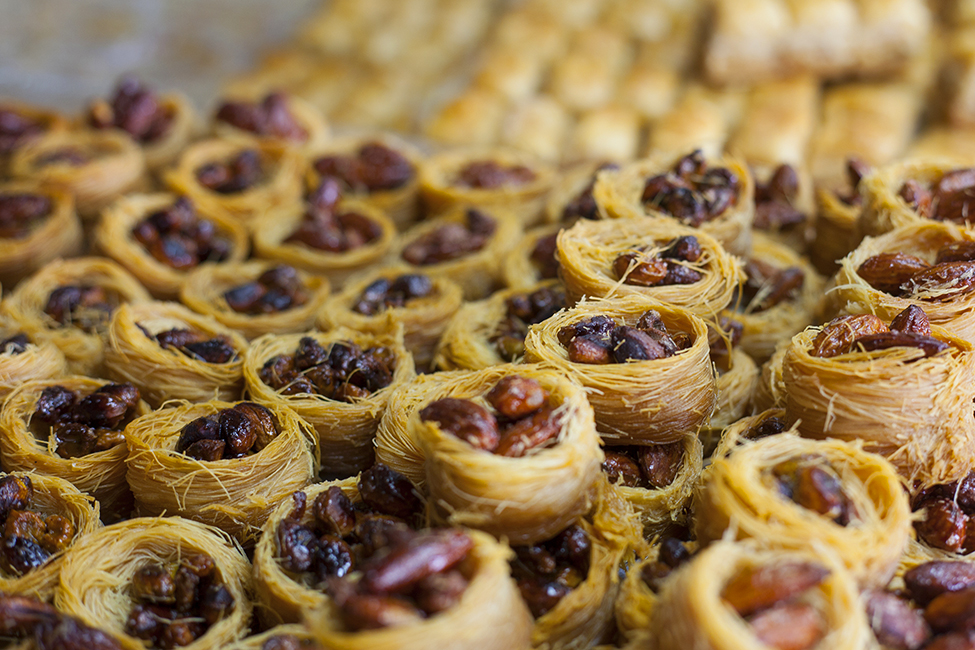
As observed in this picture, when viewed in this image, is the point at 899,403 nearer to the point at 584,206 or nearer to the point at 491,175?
the point at 584,206

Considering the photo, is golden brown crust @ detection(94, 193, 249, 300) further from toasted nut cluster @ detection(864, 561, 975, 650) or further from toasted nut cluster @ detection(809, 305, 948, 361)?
toasted nut cluster @ detection(864, 561, 975, 650)

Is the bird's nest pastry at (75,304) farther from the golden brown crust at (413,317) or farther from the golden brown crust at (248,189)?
the golden brown crust at (413,317)

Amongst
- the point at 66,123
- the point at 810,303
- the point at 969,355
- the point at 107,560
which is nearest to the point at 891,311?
the point at 969,355

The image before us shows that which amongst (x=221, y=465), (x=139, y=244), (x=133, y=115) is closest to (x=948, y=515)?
(x=221, y=465)

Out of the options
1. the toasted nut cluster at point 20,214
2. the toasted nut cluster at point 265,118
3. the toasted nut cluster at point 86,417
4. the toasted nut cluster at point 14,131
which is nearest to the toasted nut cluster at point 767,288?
the toasted nut cluster at point 86,417

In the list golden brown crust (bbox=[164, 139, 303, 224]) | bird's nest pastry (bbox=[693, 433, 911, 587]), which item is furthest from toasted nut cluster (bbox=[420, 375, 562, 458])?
golden brown crust (bbox=[164, 139, 303, 224])
